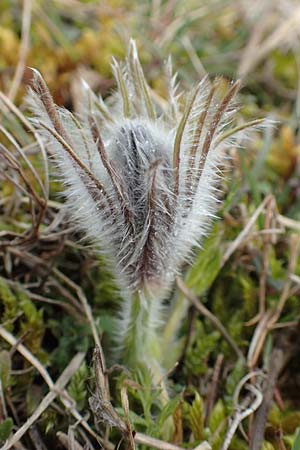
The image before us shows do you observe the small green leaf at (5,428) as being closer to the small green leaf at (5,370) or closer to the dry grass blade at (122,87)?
the small green leaf at (5,370)

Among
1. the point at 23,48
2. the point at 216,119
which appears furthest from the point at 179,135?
the point at 23,48

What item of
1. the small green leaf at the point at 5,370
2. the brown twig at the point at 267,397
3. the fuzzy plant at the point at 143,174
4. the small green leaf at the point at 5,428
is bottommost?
the brown twig at the point at 267,397

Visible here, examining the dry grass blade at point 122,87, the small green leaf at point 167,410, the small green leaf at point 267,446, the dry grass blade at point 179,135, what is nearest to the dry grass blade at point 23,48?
the dry grass blade at point 122,87

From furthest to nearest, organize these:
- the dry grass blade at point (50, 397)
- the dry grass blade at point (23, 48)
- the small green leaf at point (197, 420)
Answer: the dry grass blade at point (23, 48)
the small green leaf at point (197, 420)
the dry grass blade at point (50, 397)

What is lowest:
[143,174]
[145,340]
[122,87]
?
[145,340]

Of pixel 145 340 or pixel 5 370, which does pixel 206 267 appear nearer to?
pixel 145 340

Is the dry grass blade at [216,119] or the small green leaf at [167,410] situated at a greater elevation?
the dry grass blade at [216,119]

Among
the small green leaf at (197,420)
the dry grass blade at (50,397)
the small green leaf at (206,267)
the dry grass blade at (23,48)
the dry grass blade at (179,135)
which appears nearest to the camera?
the dry grass blade at (179,135)

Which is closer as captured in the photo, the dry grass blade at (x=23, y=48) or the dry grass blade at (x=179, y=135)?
the dry grass blade at (x=179, y=135)

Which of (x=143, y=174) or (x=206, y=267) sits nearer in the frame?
(x=143, y=174)
